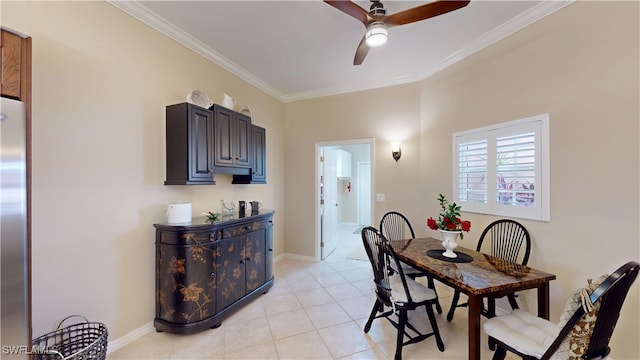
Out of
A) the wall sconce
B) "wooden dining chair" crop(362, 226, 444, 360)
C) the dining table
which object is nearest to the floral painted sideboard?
"wooden dining chair" crop(362, 226, 444, 360)

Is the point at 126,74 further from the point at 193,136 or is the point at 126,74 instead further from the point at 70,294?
the point at 70,294

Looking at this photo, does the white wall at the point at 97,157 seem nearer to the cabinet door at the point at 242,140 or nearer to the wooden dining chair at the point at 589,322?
the cabinet door at the point at 242,140

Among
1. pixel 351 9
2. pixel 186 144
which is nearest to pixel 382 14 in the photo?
pixel 351 9

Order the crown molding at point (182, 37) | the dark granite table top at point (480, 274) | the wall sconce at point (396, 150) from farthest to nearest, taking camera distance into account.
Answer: the wall sconce at point (396, 150) → the crown molding at point (182, 37) → the dark granite table top at point (480, 274)

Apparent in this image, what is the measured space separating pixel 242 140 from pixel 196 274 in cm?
162

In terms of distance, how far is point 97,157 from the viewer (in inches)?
77.8

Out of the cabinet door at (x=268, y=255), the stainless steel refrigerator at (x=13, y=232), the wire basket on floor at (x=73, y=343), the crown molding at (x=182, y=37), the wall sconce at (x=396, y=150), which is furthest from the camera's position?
the wall sconce at (x=396, y=150)

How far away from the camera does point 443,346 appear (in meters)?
2.12

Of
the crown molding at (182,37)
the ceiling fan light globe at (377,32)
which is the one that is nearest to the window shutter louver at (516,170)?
the ceiling fan light globe at (377,32)

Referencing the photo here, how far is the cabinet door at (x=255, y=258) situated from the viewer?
2857 millimetres

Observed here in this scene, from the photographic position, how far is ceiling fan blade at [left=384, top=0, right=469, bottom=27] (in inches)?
68.2

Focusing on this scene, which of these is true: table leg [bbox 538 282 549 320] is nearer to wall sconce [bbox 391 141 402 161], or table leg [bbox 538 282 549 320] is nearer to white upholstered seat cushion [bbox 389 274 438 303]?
white upholstered seat cushion [bbox 389 274 438 303]

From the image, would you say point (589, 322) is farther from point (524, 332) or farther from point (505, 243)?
point (505, 243)

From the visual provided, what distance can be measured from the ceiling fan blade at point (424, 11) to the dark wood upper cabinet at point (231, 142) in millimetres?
1914
